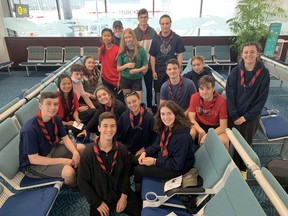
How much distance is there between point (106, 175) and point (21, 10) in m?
7.14

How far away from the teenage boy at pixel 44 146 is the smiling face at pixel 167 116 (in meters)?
0.97

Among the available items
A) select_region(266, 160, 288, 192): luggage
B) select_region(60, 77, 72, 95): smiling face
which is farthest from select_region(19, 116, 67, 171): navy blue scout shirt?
select_region(266, 160, 288, 192): luggage

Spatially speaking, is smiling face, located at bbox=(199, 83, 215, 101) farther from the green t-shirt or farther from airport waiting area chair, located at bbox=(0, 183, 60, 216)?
airport waiting area chair, located at bbox=(0, 183, 60, 216)

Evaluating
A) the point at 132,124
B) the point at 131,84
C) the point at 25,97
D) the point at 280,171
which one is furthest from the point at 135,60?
the point at 280,171

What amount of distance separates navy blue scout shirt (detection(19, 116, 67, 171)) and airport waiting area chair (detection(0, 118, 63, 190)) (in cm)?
7

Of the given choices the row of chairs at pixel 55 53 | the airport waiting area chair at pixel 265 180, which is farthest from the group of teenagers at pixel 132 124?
the row of chairs at pixel 55 53

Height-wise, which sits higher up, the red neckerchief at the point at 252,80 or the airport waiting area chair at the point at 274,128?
the red neckerchief at the point at 252,80

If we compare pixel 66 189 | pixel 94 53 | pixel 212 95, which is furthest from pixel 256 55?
pixel 94 53

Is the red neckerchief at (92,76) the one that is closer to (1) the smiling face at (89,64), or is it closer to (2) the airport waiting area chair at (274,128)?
(1) the smiling face at (89,64)

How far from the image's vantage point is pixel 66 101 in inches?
113

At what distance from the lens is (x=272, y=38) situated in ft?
21.1

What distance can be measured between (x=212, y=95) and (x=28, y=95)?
2.22 meters

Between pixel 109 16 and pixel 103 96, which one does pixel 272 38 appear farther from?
pixel 103 96

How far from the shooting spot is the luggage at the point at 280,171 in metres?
2.07
